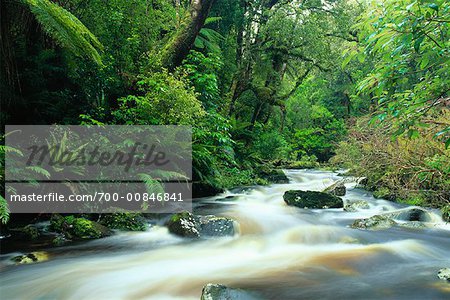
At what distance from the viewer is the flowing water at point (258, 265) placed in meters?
3.63

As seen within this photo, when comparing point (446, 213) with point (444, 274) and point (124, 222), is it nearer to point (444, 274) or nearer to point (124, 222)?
point (444, 274)

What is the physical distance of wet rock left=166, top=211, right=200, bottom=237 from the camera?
18.2ft

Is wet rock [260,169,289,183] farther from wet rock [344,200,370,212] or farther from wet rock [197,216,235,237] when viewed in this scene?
wet rock [197,216,235,237]

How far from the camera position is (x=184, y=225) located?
5645mm

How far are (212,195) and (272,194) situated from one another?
1950 mm

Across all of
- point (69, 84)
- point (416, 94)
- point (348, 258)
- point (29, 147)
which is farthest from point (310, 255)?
point (69, 84)

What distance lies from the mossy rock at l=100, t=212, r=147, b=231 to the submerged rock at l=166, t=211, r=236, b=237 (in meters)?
0.51

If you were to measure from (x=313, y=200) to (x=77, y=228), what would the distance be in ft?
18.1

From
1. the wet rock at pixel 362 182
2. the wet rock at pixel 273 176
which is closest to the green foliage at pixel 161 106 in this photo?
the wet rock at pixel 362 182

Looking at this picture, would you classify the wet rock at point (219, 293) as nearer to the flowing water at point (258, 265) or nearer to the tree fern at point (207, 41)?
the flowing water at point (258, 265)

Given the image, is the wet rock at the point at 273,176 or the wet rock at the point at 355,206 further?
the wet rock at the point at 273,176

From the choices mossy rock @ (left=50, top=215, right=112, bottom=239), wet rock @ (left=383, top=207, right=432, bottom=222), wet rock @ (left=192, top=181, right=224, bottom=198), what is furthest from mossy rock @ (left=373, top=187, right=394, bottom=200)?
mossy rock @ (left=50, top=215, right=112, bottom=239)

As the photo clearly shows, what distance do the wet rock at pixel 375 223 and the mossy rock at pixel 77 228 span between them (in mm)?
4546

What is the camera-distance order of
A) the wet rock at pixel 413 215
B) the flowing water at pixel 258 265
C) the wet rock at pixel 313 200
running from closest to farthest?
the flowing water at pixel 258 265, the wet rock at pixel 413 215, the wet rock at pixel 313 200
